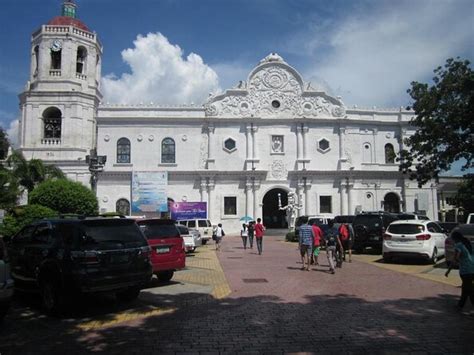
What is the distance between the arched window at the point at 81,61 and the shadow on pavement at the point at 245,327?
34.9 metres

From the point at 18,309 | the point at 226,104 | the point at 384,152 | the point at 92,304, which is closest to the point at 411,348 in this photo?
the point at 92,304

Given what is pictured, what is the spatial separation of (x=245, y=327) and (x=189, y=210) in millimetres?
29369

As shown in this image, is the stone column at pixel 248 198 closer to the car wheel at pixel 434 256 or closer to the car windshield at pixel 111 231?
the car wheel at pixel 434 256

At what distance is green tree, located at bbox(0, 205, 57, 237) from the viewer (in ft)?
58.3

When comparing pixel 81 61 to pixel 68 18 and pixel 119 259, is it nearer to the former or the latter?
pixel 68 18

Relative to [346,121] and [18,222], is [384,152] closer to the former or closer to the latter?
[346,121]

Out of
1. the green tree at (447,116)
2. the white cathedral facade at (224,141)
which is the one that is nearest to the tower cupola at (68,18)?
the white cathedral facade at (224,141)

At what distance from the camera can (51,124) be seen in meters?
38.4

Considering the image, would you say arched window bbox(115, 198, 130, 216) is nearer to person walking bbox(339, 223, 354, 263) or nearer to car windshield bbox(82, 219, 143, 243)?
person walking bbox(339, 223, 354, 263)

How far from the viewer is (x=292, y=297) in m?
9.12

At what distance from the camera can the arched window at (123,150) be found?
38.9 m

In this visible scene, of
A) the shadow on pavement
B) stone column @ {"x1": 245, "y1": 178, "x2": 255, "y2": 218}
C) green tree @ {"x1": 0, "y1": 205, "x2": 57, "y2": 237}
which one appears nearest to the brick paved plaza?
the shadow on pavement

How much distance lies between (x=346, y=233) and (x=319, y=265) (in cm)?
194

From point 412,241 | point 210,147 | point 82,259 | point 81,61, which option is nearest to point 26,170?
point 81,61
